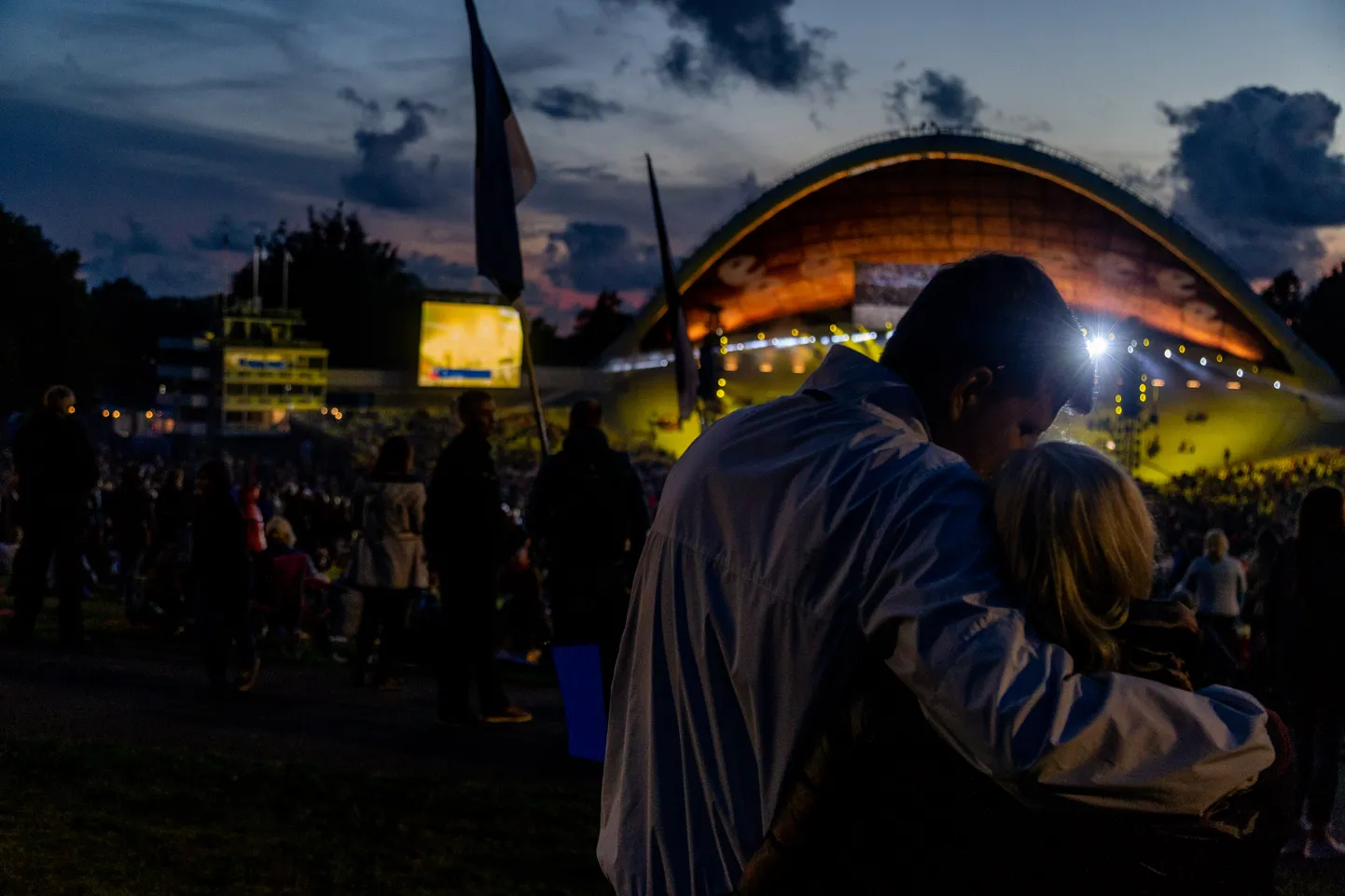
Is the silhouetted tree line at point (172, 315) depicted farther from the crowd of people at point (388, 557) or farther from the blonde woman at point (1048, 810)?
the blonde woman at point (1048, 810)

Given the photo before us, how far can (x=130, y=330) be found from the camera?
99562 millimetres

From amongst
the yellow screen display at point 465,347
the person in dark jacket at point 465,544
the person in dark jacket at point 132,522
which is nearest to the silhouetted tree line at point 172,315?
the yellow screen display at point 465,347

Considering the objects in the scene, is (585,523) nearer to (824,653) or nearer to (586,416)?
(586,416)

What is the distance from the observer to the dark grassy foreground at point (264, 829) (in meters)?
4.73

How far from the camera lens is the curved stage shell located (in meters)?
40.4

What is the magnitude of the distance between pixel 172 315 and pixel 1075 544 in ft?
345

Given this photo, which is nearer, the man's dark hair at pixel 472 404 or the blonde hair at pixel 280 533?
the man's dark hair at pixel 472 404

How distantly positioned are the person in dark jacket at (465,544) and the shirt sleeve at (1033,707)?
6.31m

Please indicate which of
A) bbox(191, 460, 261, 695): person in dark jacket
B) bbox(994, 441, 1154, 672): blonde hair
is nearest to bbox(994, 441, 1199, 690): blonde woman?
bbox(994, 441, 1154, 672): blonde hair

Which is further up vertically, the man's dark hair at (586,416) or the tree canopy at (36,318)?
the tree canopy at (36,318)

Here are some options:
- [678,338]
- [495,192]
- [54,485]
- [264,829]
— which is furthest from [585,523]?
[678,338]

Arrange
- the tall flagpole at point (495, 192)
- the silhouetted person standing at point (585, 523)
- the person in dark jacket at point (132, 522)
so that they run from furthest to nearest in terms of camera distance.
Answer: the person in dark jacket at point (132, 522) < the tall flagpole at point (495, 192) < the silhouetted person standing at point (585, 523)

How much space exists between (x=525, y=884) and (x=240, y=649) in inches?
172

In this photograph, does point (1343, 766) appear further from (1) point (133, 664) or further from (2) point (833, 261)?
(2) point (833, 261)
